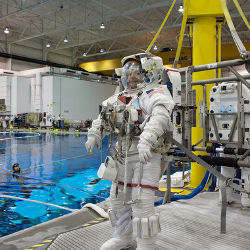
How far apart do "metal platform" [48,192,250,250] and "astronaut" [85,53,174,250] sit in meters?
0.38

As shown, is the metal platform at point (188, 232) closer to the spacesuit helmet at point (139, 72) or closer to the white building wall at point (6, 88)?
the spacesuit helmet at point (139, 72)

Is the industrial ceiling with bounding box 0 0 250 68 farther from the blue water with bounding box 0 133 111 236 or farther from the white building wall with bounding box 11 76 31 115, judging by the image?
the blue water with bounding box 0 133 111 236

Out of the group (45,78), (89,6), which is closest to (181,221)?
(89,6)

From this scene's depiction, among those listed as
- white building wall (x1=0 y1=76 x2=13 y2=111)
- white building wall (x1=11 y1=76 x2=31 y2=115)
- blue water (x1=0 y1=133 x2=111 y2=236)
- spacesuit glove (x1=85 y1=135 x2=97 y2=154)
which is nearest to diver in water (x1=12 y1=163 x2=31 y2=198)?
blue water (x1=0 y1=133 x2=111 y2=236)

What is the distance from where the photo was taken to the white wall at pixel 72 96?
23.7 meters

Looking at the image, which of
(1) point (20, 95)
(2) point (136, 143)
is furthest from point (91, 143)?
(1) point (20, 95)

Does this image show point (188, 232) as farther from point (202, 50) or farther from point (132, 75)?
point (202, 50)

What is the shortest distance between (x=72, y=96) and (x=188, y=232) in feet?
75.3

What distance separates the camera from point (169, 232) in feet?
10.4

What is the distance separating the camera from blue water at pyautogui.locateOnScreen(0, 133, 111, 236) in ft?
15.0

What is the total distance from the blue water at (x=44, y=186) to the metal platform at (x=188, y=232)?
147 cm

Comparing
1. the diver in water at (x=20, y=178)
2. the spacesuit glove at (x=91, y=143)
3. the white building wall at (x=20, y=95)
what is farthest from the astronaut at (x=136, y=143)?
the white building wall at (x=20, y=95)

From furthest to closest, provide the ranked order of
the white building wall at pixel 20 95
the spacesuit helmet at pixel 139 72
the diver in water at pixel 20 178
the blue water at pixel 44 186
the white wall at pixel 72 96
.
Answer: the white building wall at pixel 20 95, the white wall at pixel 72 96, the diver in water at pixel 20 178, the blue water at pixel 44 186, the spacesuit helmet at pixel 139 72

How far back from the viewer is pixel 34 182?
21.7 feet
